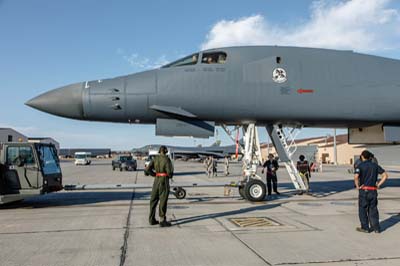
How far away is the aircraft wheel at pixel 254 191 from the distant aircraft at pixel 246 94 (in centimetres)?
3

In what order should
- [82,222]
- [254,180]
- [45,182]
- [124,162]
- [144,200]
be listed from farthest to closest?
[124,162] → [144,200] → [254,180] → [45,182] → [82,222]

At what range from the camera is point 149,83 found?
420 inches

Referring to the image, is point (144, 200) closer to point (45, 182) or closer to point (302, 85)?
point (45, 182)

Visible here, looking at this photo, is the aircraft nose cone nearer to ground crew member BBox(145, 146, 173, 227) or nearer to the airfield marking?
ground crew member BBox(145, 146, 173, 227)

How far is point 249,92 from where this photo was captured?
10.9 metres

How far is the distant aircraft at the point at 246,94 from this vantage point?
34.7ft

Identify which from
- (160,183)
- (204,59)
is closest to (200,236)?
(160,183)

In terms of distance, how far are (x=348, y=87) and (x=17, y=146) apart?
10.2 meters

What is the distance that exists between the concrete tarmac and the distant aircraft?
2.52 meters

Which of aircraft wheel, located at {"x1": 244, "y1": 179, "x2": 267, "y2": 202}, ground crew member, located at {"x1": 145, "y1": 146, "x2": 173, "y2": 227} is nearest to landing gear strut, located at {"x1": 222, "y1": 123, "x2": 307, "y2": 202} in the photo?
aircraft wheel, located at {"x1": 244, "y1": 179, "x2": 267, "y2": 202}

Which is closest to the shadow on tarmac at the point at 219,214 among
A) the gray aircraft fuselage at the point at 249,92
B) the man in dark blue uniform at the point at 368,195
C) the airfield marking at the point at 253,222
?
the airfield marking at the point at 253,222

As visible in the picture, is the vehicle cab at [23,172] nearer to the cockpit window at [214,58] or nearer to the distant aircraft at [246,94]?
the distant aircraft at [246,94]

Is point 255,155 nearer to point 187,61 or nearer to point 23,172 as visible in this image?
point 187,61

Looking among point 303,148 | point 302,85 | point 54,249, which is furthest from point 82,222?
point 303,148
